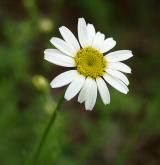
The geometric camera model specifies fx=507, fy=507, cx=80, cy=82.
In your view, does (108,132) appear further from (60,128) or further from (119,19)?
(119,19)

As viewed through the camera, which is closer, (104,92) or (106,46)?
→ (104,92)

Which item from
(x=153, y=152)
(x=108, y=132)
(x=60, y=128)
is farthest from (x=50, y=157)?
(x=153, y=152)

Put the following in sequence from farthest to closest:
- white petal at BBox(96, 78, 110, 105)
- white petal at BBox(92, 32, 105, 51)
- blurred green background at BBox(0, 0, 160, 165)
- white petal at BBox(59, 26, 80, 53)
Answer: blurred green background at BBox(0, 0, 160, 165) → white petal at BBox(92, 32, 105, 51) → white petal at BBox(59, 26, 80, 53) → white petal at BBox(96, 78, 110, 105)

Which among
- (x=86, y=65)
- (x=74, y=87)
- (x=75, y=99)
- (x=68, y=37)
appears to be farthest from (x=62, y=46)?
(x=75, y=99)

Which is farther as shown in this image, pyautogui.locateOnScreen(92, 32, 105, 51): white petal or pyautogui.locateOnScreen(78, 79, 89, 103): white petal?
pyautogui.locateOnScreen(92, 32, 105, 51): white petal

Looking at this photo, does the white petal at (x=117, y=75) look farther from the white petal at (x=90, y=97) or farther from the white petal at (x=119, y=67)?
the white petal at (x=90, y=97)

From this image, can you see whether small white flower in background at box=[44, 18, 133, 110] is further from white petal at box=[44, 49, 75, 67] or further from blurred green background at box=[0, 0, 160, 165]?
blurred green background at box=[0, 0, 160, 165]

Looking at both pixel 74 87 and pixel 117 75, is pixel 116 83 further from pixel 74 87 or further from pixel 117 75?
pixel 74 87

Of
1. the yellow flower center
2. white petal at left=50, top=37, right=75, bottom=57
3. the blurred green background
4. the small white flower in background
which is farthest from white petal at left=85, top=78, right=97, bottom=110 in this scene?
the blurred green background
